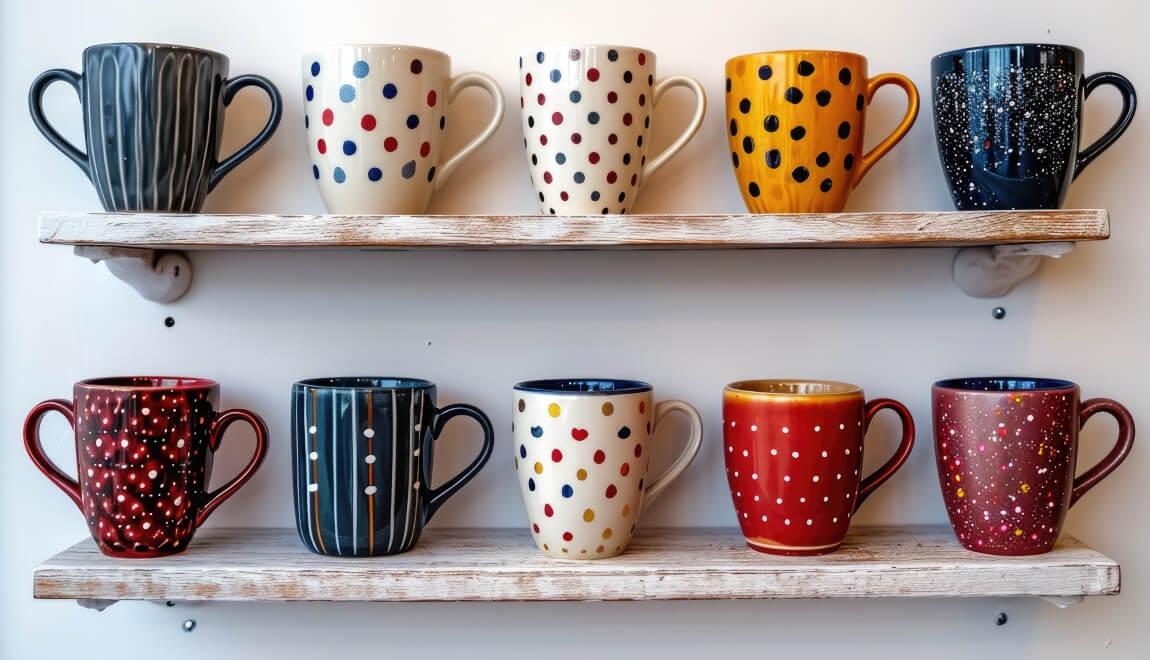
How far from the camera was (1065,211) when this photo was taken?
745 mm

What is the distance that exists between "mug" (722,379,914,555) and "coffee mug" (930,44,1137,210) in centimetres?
18

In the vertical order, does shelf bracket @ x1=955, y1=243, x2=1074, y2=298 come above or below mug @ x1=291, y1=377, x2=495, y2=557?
above

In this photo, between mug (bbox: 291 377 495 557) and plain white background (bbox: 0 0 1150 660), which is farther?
plain white background (bbox: 0 0 1150 660)

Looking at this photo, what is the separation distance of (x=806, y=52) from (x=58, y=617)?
736 millimetres

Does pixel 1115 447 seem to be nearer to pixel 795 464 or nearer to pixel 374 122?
pixel 795 464

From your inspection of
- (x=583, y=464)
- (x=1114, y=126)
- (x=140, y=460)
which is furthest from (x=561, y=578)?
(x=1114, y=126)

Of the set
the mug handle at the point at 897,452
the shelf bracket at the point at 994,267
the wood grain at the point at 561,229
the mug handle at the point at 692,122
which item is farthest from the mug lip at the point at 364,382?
the shelf bracket at the point at 994,267

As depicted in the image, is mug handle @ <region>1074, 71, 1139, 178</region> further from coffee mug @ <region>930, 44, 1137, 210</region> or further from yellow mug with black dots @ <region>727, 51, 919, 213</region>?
yellow mug with black dots @ <region>727, 51, 919, 213</region>

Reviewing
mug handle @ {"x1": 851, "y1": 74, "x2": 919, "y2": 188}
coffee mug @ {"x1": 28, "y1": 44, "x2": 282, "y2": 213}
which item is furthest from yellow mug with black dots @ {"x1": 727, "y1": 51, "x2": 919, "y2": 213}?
coffee mug @ {"x1": 28, "y1": 44, "x2": 282, "y2": 213}

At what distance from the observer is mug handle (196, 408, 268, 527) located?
0.80m

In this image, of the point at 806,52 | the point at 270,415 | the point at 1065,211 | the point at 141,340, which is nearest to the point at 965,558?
the point at 1065,211

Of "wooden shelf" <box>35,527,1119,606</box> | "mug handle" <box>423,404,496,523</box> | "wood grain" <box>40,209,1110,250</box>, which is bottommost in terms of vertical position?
"wooden shelf" <box>35,527,1119,606</box>

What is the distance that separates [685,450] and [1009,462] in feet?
0.76

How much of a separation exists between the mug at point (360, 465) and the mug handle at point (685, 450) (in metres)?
0.17
